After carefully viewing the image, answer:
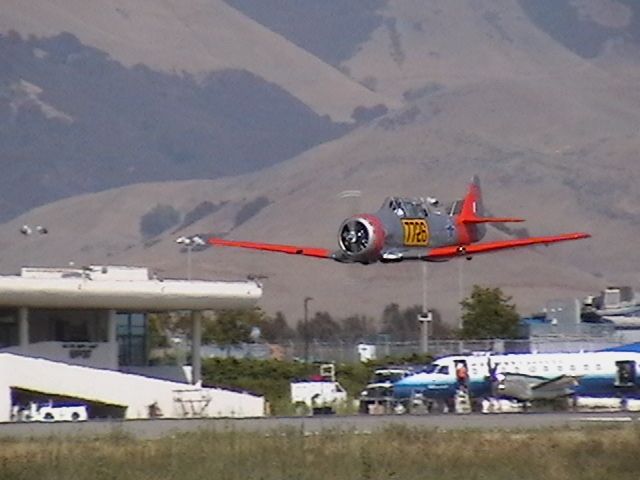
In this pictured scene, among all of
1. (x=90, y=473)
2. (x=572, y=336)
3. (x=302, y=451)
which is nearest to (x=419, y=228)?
(x=302, y=451)

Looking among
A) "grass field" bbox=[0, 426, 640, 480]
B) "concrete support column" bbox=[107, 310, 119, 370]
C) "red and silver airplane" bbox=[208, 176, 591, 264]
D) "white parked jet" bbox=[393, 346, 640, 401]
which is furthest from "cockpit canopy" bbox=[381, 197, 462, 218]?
"concrete support column" bbox=[107, 310, 119, 370]

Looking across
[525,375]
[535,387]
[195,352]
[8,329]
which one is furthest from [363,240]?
[195,352]

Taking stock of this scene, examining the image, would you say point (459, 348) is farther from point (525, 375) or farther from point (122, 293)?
point (525, 375)

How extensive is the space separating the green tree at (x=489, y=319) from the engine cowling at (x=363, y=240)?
90.6 metres

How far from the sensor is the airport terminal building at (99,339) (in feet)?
291

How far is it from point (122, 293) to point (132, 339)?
10663 mm

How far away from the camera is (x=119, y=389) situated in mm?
89500

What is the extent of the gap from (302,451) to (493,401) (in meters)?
36.8

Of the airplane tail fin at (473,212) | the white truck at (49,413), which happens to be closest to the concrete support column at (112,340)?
the white truck at (49,413)

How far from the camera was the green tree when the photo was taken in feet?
534

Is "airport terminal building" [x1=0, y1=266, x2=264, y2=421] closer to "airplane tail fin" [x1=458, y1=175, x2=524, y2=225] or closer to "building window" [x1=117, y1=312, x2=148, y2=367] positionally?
"building window" [x1=117, y1=312, x2=148, y2=367]

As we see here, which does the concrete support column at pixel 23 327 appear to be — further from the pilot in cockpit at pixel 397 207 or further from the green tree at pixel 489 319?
the green tree at pixel 489 319

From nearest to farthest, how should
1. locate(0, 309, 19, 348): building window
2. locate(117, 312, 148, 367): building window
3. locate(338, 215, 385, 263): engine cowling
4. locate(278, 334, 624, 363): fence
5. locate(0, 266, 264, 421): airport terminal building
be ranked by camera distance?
locate(338, 215, 385, 263): engine cowling < locate(0, 266, 264, 421): airport terminal building < locate(0, 309, 19, 348): building window < locate(117, 312, 148, 367): building window < locate(278, 334, 624, 363): fence

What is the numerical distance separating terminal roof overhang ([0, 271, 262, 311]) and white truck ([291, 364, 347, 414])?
229 inches
